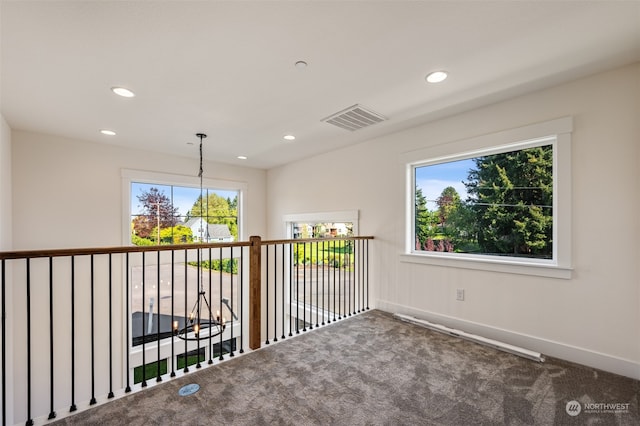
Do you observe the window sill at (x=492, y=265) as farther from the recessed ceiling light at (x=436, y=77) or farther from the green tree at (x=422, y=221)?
the recessed ceiling light at (x=436, y=77)

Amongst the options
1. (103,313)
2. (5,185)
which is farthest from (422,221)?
(5,185)

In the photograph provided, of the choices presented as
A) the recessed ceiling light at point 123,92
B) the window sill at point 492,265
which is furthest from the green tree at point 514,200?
the recessed ceiling light at point 123,92

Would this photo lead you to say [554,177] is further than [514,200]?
No

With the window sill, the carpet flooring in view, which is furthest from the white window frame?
the carpet flooring

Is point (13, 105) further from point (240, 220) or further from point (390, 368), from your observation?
point (390, 368)

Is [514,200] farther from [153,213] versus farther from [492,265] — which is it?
[153,213]

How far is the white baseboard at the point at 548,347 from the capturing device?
2.21 meters

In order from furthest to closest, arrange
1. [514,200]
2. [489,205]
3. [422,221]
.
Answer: [422,221]
[489,205]
[514,200]

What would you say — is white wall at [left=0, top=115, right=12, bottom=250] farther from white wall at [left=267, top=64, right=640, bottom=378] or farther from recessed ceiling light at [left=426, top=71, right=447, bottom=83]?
white wall at [left=267, top=64, right=640, bottom=378]

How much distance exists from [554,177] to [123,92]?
12.8ft

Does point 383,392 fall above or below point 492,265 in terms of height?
below

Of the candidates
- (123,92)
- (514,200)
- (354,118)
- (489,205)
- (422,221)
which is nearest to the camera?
(123,92)

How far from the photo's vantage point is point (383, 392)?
2.02 m

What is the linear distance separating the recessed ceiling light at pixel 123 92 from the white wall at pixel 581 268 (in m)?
2.97
